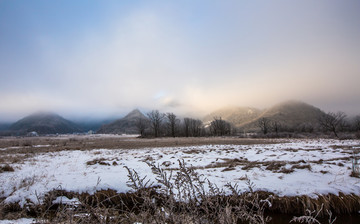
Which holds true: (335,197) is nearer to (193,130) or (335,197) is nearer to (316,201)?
(316,201)

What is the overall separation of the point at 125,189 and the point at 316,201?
7583mm

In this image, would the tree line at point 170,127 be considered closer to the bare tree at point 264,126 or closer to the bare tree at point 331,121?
the bare tree at point 264,126

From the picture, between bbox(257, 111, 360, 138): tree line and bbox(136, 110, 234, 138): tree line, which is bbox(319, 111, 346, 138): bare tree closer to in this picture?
bbox(257, 111, 360, 138): tree line

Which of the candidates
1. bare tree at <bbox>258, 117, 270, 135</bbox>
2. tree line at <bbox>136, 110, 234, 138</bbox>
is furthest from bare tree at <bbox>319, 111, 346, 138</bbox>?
tree line at <bbox>136, 110, 234, 138</bbox>

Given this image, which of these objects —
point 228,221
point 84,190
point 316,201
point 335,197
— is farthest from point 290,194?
point 84,190

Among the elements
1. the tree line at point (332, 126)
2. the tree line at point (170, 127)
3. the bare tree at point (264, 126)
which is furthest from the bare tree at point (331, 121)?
the tree line at point (170, 127)

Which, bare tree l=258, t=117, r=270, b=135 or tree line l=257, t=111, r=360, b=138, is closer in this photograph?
tree line l=257, t=111, r=360, b=138

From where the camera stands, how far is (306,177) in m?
8.13

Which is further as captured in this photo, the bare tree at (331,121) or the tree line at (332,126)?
the tree line at (332,126)

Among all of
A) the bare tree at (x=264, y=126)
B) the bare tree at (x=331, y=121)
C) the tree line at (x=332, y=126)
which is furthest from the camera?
the bare tree at (x=264, y=126)

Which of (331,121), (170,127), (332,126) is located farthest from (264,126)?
(170,127)

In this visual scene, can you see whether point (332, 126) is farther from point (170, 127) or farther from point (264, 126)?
point (170, 127)

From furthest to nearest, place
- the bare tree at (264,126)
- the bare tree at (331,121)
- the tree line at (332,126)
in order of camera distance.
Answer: the bare tree at (264,126) < the tree line at (332,126) < the bare tree at (331,121)

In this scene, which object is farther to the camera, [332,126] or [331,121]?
[332,126]
